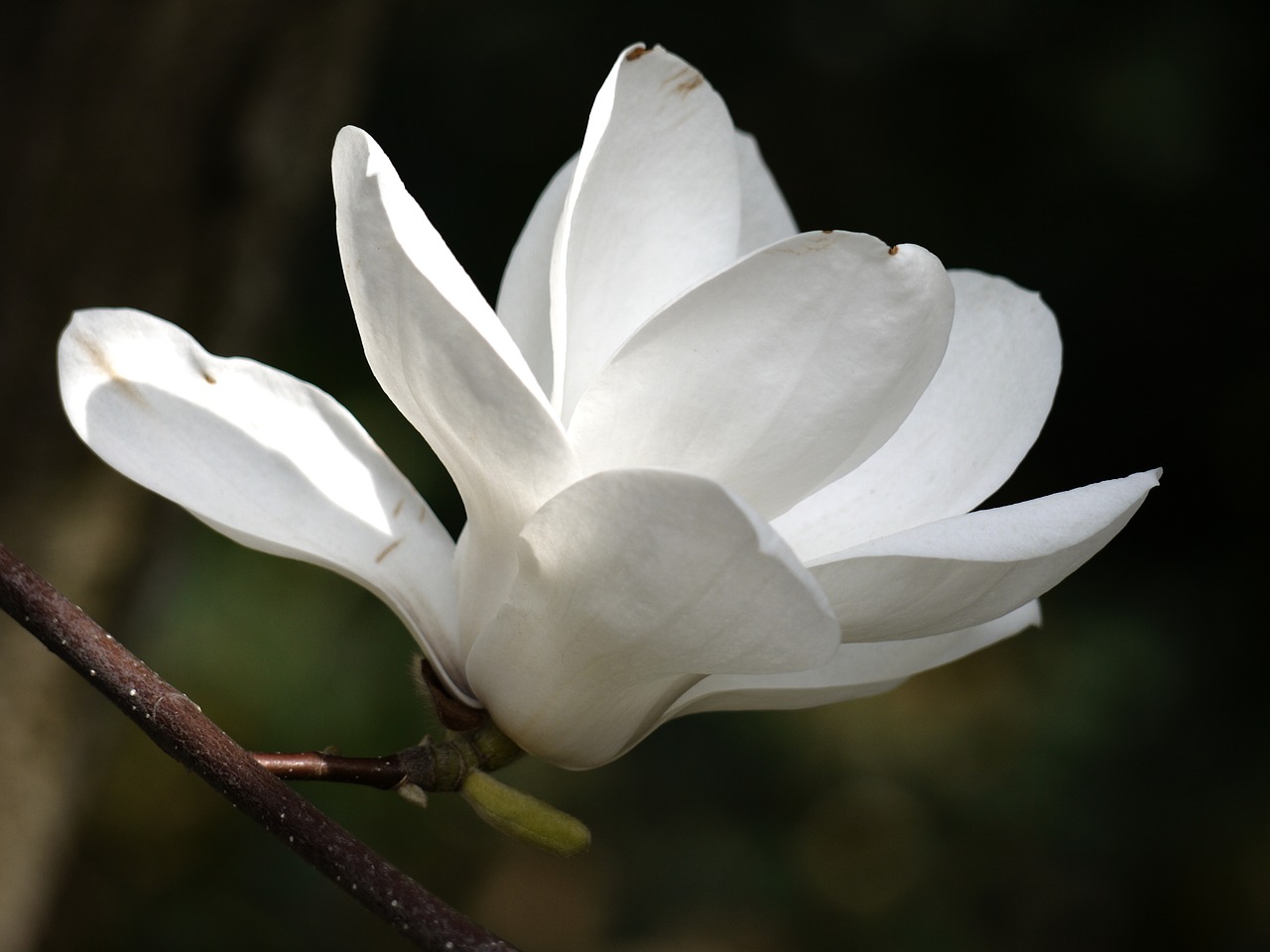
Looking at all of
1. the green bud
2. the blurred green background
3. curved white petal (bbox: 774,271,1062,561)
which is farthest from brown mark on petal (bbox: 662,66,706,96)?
the blurred green background

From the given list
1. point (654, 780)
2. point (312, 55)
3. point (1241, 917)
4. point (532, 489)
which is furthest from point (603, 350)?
point (1241, 917)

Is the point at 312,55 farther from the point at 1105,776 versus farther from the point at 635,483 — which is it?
the point at 1105,776

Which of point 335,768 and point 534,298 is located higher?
point 534,298

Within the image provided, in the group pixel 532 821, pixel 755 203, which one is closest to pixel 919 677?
pixel 755 203

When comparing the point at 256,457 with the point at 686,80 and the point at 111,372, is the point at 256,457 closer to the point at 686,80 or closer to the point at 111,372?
the point at 111,372

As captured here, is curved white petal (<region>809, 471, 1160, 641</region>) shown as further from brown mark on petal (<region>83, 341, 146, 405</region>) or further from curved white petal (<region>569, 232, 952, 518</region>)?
brown mark on petal (<region>83, 341, 146, 405</region>)

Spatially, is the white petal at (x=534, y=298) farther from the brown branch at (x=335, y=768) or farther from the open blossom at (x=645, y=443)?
the brown branch at (x=335, y=768)
